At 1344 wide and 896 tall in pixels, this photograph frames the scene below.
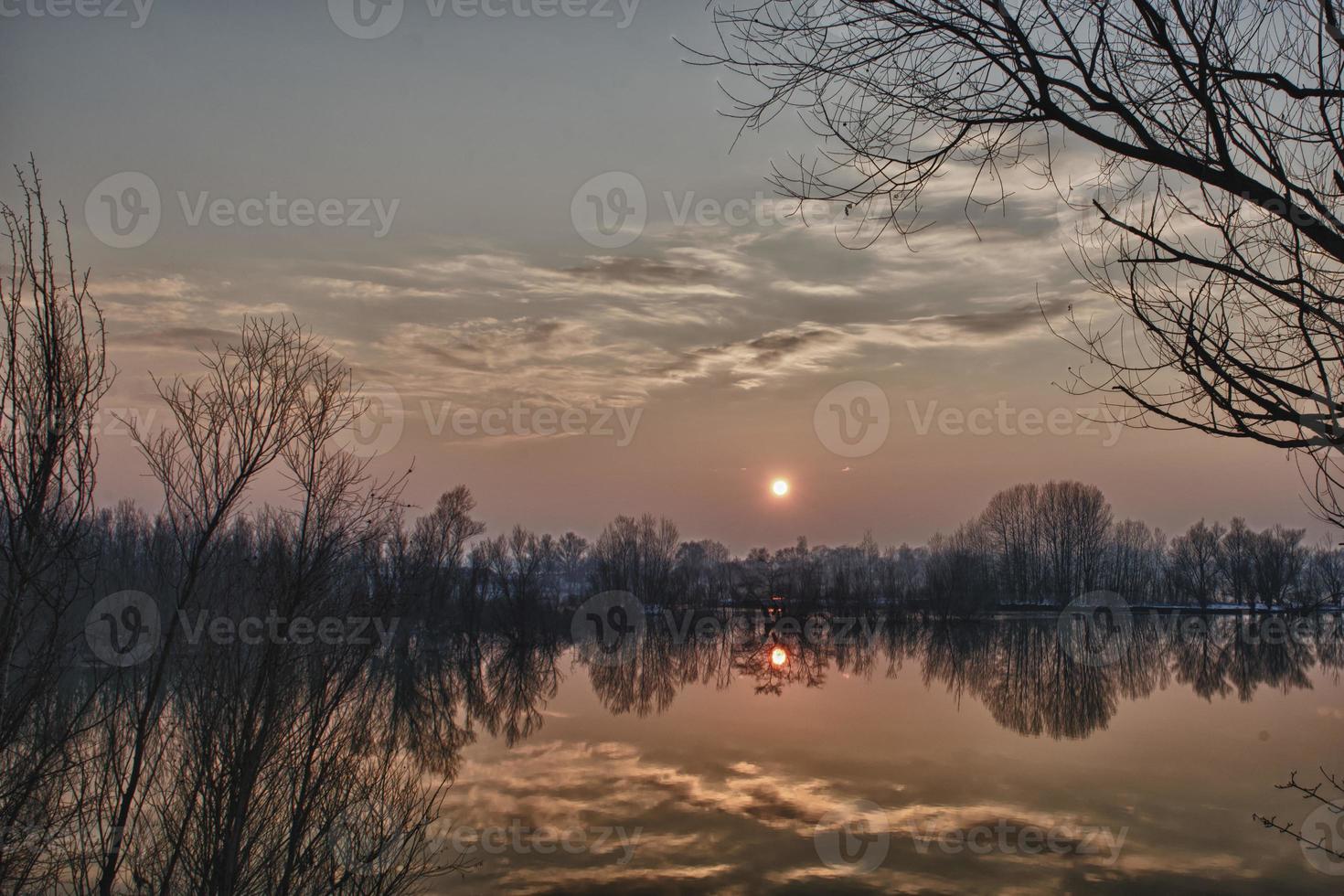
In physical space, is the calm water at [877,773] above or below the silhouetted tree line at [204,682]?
below

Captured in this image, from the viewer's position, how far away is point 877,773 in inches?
570

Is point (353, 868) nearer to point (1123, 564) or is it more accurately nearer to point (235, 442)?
point (235, 442)

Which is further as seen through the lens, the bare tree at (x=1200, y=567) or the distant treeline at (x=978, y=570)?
the bare tree at (x=1200, y=567)

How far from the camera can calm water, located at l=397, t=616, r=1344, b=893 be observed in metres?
10.2

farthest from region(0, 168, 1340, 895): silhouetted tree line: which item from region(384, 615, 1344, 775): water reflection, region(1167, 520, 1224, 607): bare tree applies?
region(1167, 520, 1224, 607): bare tree

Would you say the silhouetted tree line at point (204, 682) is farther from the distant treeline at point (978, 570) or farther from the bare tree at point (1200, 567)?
the bare tree at point (1200, 567)

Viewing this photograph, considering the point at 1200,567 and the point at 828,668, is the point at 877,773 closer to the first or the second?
the point at 828,668

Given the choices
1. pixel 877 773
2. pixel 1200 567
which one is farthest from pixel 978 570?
pixel 877 773

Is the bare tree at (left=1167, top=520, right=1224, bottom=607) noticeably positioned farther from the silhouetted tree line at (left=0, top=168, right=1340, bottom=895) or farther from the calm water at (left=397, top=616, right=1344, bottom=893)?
the silhouetted tree line at (left=0, top=168, right=1340, bottom=895)

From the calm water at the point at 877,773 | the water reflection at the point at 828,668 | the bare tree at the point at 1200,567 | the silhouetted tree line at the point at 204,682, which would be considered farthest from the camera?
the bare tree at the point at 1200,567

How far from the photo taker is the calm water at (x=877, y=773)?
33.4ft

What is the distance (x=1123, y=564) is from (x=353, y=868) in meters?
81.0

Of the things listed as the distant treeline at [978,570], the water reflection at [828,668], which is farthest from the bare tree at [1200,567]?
the water reflection at [828,668]

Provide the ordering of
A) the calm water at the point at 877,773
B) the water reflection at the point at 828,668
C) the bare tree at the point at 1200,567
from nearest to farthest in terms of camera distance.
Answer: the calm water at the point at 877,773, the water reflection at the point at 828,668, the bare tree at the point at 1200,567
